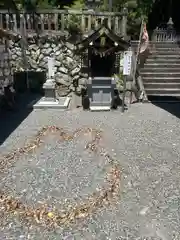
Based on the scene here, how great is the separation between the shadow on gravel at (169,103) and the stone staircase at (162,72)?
41 centimetres

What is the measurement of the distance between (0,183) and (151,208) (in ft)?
8.66

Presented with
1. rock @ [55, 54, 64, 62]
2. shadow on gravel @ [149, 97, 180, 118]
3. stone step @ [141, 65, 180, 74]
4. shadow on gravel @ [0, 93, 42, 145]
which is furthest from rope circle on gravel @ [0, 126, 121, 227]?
stone step @ [141, 65, 180, 74]

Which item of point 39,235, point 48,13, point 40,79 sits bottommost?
point 39,235

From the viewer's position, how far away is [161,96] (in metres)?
12.9

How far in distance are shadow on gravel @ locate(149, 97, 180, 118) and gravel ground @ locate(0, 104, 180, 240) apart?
5.13 feet

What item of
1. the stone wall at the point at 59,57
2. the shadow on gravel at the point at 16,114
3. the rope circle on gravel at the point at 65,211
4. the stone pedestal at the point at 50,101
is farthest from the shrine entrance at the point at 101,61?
the rope circle on gravel at the point at 65,211

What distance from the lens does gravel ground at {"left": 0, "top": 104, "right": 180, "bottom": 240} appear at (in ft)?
12.8

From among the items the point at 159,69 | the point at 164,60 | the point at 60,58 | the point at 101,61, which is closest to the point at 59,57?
the point at 60,58

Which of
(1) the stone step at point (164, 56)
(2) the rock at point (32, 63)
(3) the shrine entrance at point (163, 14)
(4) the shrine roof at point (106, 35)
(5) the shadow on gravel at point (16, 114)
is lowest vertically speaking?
(5) the shadow on gravel at point (16, 114)

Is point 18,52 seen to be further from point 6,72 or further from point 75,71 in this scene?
point 75,71

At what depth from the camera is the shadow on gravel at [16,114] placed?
837cm

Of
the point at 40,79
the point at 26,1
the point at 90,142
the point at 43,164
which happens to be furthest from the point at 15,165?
the point at 26,1

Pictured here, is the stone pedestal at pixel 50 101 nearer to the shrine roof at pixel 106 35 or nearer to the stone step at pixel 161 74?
the shrine roof at pixel 106 35

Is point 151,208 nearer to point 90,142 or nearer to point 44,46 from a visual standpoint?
point 90,142
